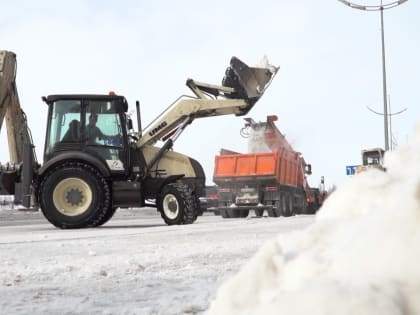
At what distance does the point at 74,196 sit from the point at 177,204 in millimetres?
2245

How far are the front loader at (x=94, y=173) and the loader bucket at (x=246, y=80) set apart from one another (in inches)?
105

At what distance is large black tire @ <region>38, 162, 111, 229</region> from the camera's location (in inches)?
476

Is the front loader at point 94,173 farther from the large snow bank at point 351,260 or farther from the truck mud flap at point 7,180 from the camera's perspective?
the large snow bank at point 351,260

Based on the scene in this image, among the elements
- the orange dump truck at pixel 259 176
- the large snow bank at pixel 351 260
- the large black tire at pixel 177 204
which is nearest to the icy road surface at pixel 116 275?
the large snow bank at pixel 351 260

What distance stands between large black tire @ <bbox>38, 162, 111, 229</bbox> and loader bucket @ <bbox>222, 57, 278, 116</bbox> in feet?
14.5

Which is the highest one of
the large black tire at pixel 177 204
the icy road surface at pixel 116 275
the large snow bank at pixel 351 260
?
the large black tire at pixel 177 204

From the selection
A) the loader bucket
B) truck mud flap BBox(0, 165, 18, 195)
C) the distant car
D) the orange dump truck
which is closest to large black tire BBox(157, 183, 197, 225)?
the loader bucket

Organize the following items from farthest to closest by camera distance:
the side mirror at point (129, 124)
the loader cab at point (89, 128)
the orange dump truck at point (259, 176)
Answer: the orange dump truck at point (259, 176)
the side mirror at point (129, 124)
the loader cab at point (89, 128)

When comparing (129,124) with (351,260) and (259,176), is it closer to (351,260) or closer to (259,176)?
(259,176)

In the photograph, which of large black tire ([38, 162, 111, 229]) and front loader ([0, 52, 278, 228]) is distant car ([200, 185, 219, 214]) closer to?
front loader ([0, 52, 278, 228])

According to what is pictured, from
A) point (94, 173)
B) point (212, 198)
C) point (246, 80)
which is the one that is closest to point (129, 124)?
point (94, 173)

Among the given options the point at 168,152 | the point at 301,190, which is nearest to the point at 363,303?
the point at 168,152

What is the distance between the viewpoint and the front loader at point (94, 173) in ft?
39.9

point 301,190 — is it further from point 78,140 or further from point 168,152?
point 78,140
